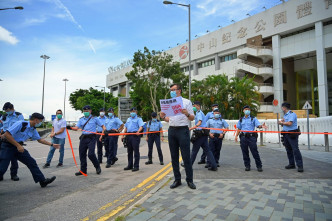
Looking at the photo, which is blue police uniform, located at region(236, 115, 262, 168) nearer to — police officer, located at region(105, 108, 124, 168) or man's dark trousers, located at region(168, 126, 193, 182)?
man's dark trousers, located at region(168, 126, 193, 182)

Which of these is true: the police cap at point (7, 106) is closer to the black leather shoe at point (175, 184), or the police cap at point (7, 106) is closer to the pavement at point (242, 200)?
the pavement at point (242, 200)

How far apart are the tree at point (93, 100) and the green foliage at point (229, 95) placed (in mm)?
30793

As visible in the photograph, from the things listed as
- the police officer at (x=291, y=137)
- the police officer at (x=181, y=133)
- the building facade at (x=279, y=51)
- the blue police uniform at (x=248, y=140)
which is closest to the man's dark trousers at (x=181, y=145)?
the police officer at (x=181, y=133)

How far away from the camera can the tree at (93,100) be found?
2142 inches

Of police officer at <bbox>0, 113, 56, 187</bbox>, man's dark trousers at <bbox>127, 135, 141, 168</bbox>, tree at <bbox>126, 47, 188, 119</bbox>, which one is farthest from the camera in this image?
tree at <bbox>126, 47, 188, 119</bbox>

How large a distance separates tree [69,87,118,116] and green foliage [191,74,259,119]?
30.8 metres

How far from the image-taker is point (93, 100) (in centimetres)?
5456

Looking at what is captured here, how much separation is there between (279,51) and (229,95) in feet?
41.8

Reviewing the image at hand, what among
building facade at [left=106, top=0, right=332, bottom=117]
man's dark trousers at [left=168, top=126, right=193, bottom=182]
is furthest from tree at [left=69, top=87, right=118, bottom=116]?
man's dark trousers at [left=168, top=126, right=193, bottom=182]

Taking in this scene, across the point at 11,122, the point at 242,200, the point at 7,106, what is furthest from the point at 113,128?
the point at 242,200

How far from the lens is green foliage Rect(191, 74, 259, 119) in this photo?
24.5 m

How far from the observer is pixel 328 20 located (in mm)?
27234

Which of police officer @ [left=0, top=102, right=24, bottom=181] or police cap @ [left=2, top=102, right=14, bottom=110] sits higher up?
police cap @ [left=2, top=102, right=14, bottom=110]

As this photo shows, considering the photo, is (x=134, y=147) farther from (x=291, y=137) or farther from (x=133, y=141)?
(x=291, y=137)
